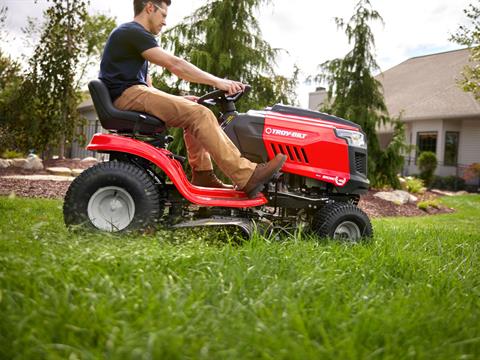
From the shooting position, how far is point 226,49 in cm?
847

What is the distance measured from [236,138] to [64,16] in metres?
10.3

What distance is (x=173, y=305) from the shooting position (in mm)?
1903

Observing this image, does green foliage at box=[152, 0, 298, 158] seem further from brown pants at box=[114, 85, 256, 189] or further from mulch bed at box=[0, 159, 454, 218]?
brown pants at box=[114, 85, 256, 189]

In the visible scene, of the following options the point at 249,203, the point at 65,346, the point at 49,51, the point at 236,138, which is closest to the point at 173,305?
the point at 65,346

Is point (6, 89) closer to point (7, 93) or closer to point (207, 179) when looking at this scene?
point (7, 93)

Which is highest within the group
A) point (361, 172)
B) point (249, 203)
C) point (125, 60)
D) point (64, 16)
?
point (64, 16)

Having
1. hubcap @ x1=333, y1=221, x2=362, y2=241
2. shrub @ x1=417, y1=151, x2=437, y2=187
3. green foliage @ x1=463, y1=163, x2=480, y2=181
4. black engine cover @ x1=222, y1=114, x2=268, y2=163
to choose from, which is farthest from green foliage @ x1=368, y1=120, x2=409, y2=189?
black engine cover @ x1=222, y1=114, x2=268, y2=163

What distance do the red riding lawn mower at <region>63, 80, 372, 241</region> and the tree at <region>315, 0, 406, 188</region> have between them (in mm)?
7747

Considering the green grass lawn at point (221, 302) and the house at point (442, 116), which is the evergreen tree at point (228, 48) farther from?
the house at point (442, 116)

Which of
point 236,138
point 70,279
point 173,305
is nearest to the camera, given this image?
point 173,305

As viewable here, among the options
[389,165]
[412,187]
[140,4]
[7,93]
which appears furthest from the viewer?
[7,93]

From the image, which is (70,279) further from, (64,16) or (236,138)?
(64,16)

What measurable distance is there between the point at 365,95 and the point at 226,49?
451 cm

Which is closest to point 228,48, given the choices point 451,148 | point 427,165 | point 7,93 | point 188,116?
point 188,116
